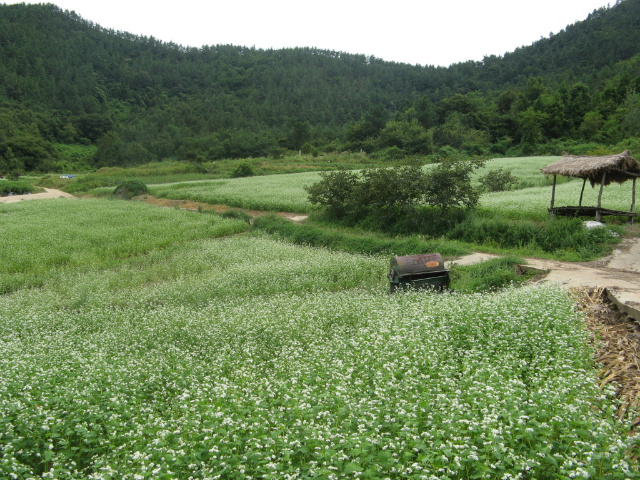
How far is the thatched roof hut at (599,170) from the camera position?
13820mm

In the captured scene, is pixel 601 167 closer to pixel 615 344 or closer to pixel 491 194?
pixel 491 194

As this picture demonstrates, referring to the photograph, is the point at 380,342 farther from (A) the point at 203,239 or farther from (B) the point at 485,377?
(A) the point at 203,239

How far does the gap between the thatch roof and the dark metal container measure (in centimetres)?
716

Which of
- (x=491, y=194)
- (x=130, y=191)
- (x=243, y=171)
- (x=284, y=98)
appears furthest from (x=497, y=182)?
(x=284, y=98)

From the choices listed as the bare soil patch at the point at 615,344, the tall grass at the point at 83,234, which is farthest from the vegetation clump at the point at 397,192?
the bare soil patch at the point at 615,344

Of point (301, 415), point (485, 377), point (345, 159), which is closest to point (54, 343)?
point (301, 415)

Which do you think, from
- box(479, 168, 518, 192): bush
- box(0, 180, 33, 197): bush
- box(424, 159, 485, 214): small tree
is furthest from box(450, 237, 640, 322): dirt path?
box(0, 180, 33, 197): bush

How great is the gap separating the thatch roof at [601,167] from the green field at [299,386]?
7419mm

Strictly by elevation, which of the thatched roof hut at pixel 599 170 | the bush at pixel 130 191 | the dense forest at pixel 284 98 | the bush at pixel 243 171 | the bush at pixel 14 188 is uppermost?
the dense forest at pixel 284 98

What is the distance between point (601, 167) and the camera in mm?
13750

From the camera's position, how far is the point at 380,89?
11044 cm

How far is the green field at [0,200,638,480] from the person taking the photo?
12.7 ft

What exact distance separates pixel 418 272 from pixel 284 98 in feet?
A: 334

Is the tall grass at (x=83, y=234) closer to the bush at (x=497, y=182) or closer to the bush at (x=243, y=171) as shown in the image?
the bush at (x=497, y=182)
